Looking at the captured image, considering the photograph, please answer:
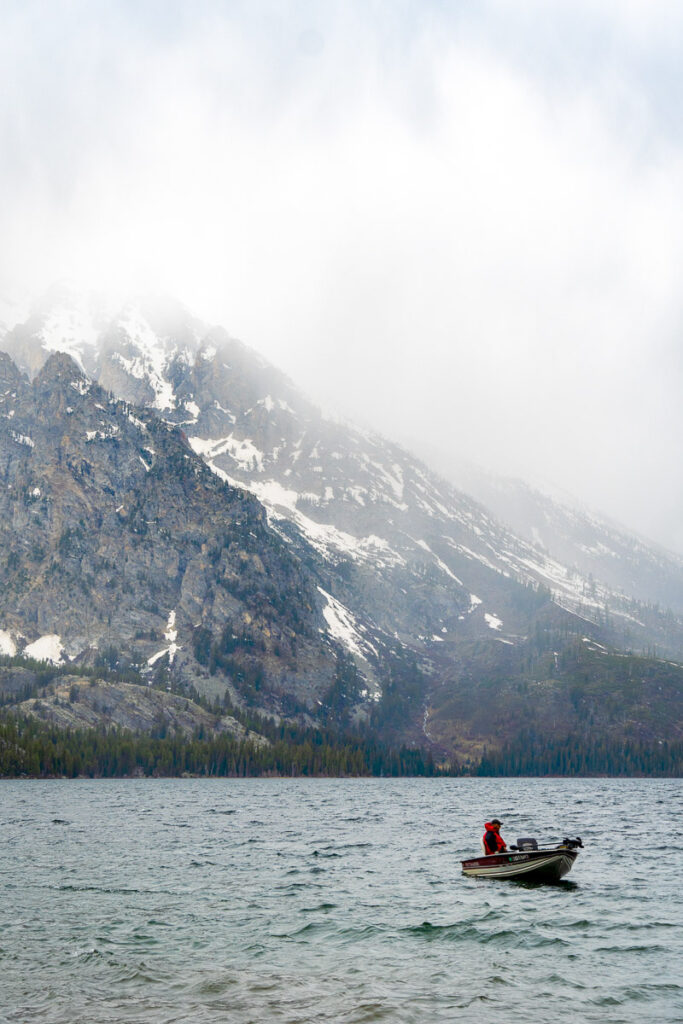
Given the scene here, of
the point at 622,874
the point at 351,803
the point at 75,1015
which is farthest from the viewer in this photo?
the point at 351,803

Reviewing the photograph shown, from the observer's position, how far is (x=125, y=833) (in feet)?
390

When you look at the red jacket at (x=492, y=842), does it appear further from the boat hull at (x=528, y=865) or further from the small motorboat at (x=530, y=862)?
the boat hull at (x=528, y=865)

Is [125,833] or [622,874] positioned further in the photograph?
[125,833]

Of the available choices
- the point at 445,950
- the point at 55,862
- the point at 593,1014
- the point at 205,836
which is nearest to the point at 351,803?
the point at 205,836

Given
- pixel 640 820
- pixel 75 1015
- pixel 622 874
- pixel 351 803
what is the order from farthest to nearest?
pixel 351 803, pixel 640 820, pixel 622 874, pixel 75 1015

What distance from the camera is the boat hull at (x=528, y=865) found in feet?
247

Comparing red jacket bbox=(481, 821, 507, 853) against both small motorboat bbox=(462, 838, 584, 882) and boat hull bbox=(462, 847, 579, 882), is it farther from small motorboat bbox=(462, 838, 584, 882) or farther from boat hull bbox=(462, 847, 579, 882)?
boat hull bbox=(462, 847, 579, 882)

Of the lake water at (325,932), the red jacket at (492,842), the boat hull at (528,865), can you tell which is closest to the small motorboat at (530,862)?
the boat hull at (528,865)

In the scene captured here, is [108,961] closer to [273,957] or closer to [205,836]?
[273,957]

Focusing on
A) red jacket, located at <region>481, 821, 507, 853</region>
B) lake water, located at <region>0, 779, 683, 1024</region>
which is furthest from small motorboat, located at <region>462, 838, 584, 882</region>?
lake water, located at <region>0, 779, 683, 1024</region>

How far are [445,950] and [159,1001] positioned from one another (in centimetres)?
1734

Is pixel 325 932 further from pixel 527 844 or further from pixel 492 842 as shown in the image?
pixel 492 842

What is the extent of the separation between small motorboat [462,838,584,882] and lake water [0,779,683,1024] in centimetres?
113

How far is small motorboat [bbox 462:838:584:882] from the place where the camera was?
75.2 m
